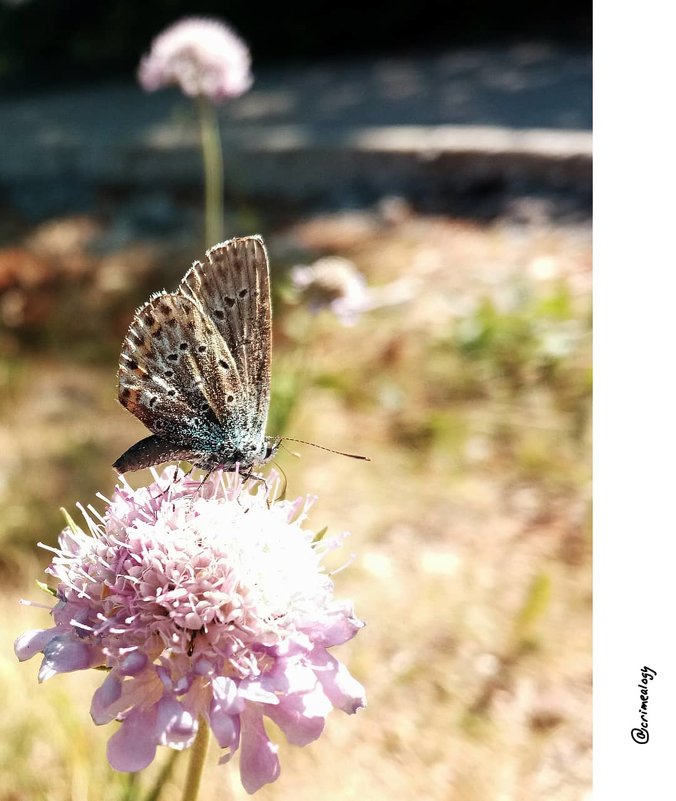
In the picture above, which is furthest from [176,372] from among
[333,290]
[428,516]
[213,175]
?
[213,175]

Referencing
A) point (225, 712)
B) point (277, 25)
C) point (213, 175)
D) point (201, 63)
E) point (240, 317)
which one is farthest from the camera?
point (277, 25)

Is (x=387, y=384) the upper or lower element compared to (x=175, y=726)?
lower

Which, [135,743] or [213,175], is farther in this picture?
[213,175]

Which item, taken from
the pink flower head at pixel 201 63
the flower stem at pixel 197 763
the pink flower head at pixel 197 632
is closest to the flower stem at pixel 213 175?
the pink flower head at pixel 201 63

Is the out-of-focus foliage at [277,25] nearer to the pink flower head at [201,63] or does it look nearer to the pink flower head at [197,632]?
the pink flower head at [201,63]

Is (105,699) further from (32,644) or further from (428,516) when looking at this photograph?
(428,516)

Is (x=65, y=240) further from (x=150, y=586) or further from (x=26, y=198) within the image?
(x=150, y=586)

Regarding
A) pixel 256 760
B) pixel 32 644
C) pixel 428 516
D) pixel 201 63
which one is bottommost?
pixel 428 516

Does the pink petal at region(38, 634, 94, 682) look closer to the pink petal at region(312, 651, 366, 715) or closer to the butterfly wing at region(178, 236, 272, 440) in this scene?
the pink petal at region(312, 651, 366, 715)
